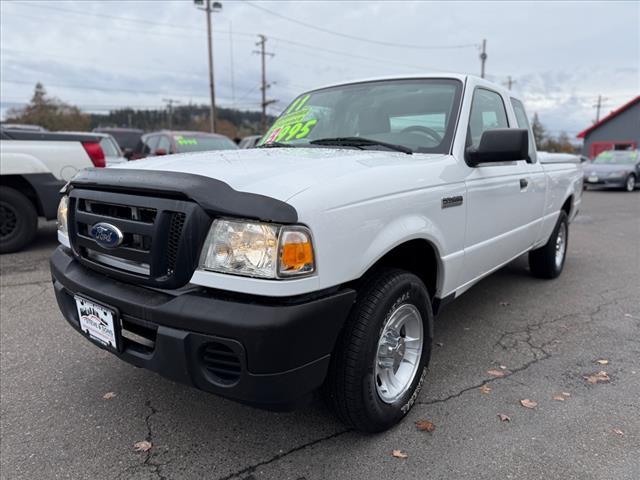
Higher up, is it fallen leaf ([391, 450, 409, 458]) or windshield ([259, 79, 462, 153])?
windshield ([259, 79, 462, 153])

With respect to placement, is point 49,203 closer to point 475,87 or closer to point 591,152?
point 475,87

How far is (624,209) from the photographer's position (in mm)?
11875

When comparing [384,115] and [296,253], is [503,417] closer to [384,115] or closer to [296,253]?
[296,253]

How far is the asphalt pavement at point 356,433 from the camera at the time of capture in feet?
6.90

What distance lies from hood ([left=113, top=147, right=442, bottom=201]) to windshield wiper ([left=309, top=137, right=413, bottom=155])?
8 cm

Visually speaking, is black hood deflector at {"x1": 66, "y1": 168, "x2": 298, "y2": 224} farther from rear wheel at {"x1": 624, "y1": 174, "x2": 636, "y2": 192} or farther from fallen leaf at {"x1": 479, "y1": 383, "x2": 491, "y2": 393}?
rear wheel at {"x1": 624, "y1": 174, "x2": 636, "y2": 192}

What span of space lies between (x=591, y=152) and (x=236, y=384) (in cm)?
4612

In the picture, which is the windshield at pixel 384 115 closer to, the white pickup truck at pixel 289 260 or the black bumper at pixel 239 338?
the white pickup truck at pixel 289 260

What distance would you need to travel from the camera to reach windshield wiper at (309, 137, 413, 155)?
2.80 meters

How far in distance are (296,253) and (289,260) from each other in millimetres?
37

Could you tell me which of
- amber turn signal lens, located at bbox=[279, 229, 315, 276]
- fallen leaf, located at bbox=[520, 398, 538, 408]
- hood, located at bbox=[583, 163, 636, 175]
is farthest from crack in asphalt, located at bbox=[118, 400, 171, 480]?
hood, located at bbox=[583, 163, 636, 175]

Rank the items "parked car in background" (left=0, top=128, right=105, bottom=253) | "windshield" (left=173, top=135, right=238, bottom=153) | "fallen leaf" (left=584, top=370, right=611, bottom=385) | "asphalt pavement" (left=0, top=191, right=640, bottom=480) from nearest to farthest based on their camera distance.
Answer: "asphalt pavement" (left=0, top=191, right=640, bottom=480) → "fallen leaf" (left=584, top=370, right=611, bottom=385) → "parked car in background" (left=0, top=128, right=105, bottom=253) → "windshield" (left=173, top=135, right=238, bottom=153)

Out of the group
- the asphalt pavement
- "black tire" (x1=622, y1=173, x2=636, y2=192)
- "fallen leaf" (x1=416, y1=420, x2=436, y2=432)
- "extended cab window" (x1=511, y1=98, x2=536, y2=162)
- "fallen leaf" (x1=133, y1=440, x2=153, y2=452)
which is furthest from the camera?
"black tire" (x1=622, y1=173, x2=636, y2=192)

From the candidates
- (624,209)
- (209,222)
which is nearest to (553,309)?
(209,222)
